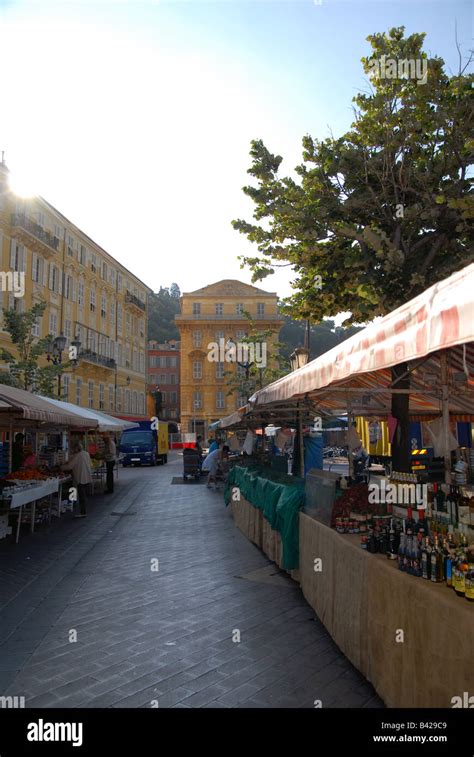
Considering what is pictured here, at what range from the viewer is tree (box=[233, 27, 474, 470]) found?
724 centimetres

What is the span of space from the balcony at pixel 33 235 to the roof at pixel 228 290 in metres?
31.0

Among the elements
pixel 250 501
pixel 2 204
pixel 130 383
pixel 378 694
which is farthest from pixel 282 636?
pixel 130 383

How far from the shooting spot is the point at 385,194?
7988 millimetres

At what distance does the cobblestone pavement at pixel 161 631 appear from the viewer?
12.5 ft

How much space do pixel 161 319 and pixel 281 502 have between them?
83959 mm

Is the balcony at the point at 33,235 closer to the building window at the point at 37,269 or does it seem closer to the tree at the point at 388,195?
the building window at the point at 37,269

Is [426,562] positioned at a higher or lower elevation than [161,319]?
lower

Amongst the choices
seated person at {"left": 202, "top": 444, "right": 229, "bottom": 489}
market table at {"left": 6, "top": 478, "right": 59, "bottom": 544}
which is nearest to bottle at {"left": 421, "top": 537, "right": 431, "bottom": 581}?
market table at {"left": 6, "top": 478, "right": 59, "bottom": 544}

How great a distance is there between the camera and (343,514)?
5.06m

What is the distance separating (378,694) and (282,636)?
53.6 inches

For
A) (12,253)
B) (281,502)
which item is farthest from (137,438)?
(281,502)

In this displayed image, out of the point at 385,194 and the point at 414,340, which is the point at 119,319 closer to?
the point at 385,194

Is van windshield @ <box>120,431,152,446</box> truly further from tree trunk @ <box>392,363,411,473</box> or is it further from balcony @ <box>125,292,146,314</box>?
tree trunk @ <box>392,363,411,473</box>
